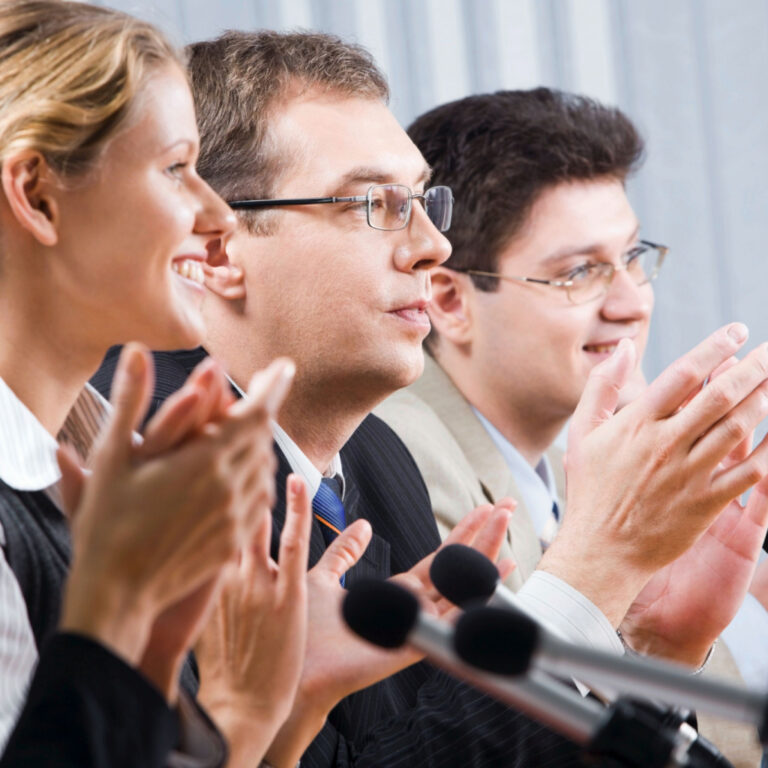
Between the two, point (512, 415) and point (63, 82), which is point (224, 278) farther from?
point (512, 415)

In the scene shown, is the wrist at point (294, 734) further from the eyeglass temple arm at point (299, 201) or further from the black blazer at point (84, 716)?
the eyeglass temple arm at point (299, 201)

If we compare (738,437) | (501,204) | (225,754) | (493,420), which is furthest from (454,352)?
(225,754)

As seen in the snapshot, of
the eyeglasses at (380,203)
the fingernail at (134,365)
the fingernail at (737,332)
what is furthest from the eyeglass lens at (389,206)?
the fingernail at (134,365)

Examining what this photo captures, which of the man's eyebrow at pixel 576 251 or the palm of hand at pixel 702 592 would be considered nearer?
the palm of hand at pixel 702 592

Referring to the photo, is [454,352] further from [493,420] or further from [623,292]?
[623,292]

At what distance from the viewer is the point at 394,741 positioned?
3.41ft

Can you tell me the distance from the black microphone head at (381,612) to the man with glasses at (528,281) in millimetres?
1067

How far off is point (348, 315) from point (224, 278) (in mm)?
144

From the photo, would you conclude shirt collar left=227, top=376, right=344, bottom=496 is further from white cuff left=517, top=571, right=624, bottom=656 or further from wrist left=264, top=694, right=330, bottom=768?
wrist left=264, top=694, right=330, bottom=768

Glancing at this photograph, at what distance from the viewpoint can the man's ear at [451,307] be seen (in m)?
1.74

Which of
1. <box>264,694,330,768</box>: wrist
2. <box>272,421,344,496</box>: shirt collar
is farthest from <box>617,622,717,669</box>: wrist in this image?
<box>264,694,330,768</box>: wrist

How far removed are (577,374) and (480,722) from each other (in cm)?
74

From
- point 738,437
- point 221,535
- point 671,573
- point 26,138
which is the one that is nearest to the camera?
point 221,535

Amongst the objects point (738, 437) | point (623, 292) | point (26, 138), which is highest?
point (26, 138)
